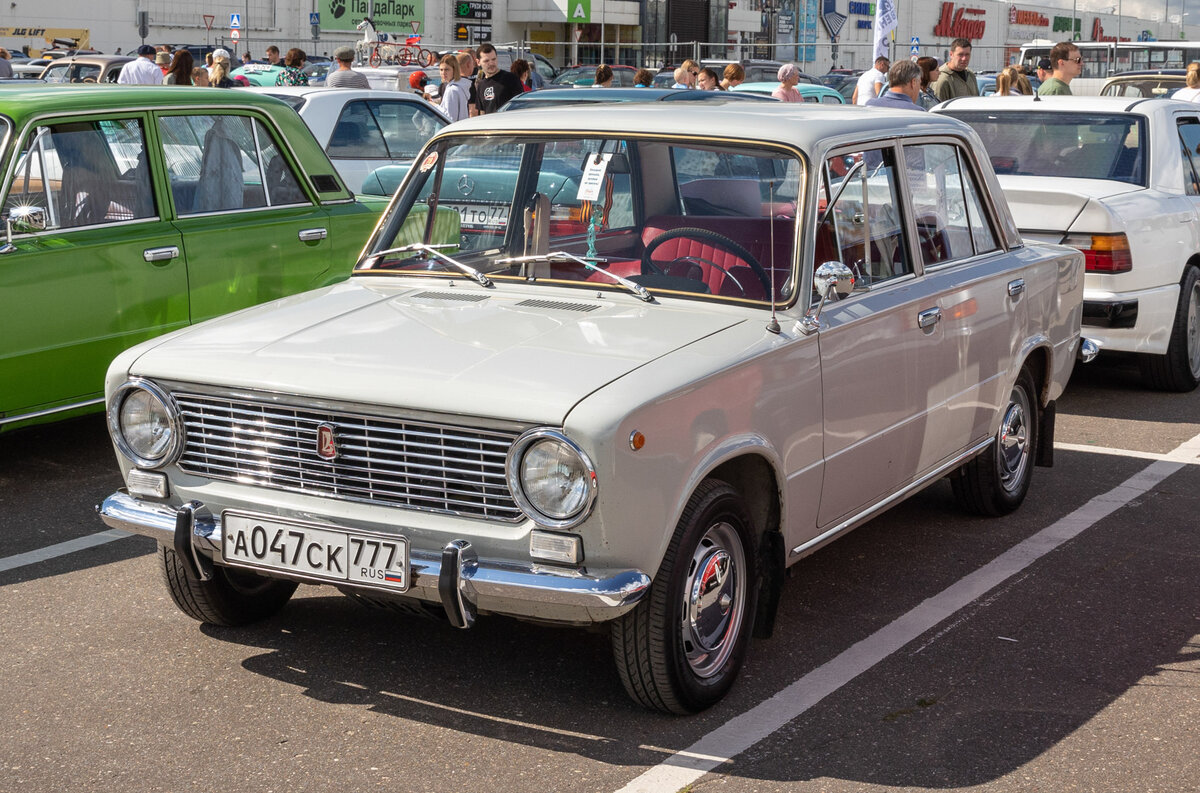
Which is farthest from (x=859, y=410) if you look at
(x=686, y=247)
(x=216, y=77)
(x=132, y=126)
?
(x=216, y=77)

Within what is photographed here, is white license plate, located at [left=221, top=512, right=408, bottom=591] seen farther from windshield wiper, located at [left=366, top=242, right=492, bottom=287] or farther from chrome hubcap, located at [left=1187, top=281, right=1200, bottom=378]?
chrome hubcap, located at [left=1187, top=281, right=1200, bottom=378]

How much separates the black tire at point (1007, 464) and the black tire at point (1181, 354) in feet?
9.82

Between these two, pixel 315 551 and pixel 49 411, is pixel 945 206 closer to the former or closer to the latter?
pixel 315 551

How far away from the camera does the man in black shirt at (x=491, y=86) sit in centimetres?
1526

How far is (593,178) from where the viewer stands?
487cm

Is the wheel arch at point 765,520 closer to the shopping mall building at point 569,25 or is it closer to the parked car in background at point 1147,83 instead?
the parked car in background at point 1147,83

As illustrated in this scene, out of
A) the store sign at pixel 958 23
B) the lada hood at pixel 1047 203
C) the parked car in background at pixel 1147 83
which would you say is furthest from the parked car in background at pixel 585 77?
the store sign at pixel 958 23

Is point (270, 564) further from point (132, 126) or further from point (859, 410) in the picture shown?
point (132, 126)

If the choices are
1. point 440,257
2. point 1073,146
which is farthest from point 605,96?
point 440,257

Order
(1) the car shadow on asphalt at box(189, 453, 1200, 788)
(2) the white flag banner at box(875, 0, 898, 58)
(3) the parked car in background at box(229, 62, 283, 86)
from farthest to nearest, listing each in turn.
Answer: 1. (3) the parked car in background at box(229, 62, 283, 86)
2. (2) the white flag banner at box(875, 0, 898, 58)
3. (1) the car shadow on asphalt at box(189, 453, 1200, 788)

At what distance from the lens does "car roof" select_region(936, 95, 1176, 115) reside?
30.4ft

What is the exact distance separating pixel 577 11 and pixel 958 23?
31.9 m

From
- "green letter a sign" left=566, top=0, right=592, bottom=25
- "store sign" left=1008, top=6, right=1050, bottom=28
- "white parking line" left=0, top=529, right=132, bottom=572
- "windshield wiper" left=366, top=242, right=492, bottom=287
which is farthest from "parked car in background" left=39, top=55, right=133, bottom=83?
"store sign" left=1008, top=6, right=1050, bottom=28

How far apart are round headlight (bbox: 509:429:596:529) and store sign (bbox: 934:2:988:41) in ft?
273
